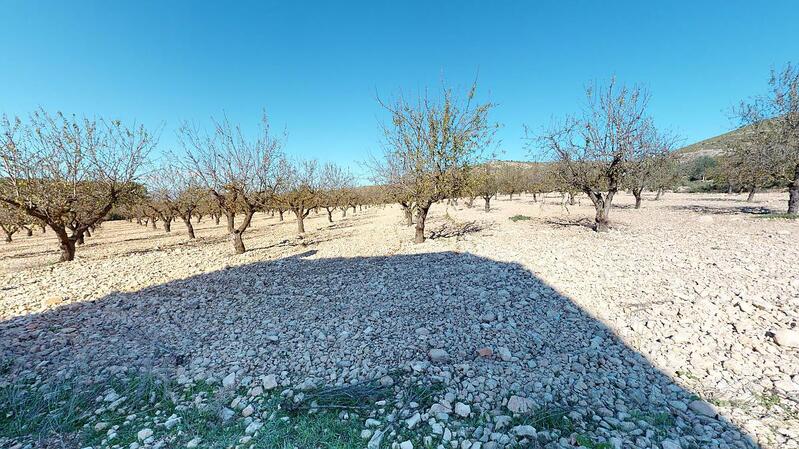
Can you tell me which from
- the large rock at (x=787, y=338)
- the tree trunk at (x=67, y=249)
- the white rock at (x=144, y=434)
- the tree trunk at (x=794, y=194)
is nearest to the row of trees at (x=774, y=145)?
the tree trunk at (x=794, y=194)

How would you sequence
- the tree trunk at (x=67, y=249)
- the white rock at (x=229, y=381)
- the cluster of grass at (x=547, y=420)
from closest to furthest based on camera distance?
the cluster of grass at (x=547, y=420) < the white rock at (x=229, y=381) < the tree trunk at (x=67, y=249)

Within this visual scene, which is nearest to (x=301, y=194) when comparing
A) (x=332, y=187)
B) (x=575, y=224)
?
(x=332, y=187)

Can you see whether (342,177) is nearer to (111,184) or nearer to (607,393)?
(111,184)

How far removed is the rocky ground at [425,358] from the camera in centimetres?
314

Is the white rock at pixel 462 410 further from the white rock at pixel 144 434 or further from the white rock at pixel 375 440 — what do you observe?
the white rock at pixel 144 434

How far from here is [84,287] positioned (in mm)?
8781

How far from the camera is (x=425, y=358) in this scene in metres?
4.38

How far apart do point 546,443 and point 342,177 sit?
31.7 m

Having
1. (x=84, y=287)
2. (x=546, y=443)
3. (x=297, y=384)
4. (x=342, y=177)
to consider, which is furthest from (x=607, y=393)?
(x=342, y=177)

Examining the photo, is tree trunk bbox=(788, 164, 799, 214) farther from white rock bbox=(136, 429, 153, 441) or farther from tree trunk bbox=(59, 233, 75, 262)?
tree trunk bbox=(59, 233, 75, 262)

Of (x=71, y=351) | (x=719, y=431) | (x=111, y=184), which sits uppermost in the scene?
(x=111, y=184)

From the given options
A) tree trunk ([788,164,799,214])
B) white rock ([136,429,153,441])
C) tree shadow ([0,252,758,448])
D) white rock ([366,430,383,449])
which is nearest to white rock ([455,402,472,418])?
tree shadow ([0,252,758,448])

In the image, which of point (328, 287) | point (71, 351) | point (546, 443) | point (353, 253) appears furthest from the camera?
point (353, 253)

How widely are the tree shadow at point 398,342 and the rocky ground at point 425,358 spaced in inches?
1.2
